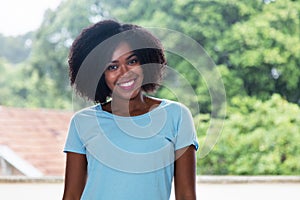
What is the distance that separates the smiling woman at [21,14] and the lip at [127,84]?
3601 millimetres

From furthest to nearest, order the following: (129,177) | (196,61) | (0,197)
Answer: (196,61), (0,197), (129,177)

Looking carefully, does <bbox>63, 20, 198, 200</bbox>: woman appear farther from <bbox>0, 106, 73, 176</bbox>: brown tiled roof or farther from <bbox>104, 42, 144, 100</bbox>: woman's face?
<bbox>0, 106, 73, 176</bbox>: brown tiled roof

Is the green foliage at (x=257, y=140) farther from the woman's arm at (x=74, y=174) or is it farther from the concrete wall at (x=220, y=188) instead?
the woman's arm at (x=74, y=174)

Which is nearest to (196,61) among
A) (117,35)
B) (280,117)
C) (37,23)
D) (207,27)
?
(207,27)

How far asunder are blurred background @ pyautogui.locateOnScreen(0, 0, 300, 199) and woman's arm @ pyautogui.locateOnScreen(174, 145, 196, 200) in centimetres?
337

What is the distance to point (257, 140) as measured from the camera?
15.9 ft

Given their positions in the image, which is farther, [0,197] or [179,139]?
[0,197]

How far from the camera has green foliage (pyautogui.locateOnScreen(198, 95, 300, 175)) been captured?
477 cm

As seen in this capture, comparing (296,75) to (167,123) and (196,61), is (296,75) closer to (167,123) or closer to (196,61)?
(196,61)

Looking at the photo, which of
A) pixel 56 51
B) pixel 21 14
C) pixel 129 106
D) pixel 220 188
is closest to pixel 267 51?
pixel 220 188

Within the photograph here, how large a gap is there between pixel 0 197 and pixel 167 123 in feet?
7.50

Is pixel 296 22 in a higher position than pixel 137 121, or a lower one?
higher

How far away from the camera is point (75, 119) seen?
1.34 m

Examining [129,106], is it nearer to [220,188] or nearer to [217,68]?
[220,188]
